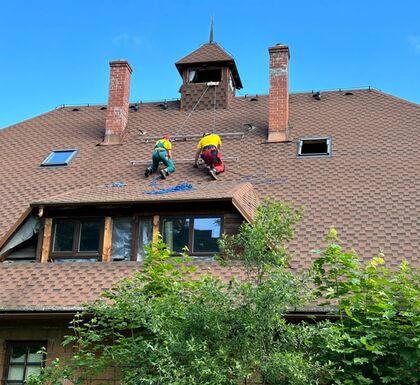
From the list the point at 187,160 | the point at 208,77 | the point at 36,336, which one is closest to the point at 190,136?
the point at 187,160

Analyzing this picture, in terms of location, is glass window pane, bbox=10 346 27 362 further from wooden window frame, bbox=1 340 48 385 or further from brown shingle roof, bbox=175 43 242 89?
brown shingle roof, bbox=175 43 242 89

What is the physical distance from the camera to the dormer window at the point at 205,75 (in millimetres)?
21281

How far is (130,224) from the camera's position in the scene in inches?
557

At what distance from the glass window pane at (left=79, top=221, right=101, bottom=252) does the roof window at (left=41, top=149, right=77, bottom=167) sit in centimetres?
388

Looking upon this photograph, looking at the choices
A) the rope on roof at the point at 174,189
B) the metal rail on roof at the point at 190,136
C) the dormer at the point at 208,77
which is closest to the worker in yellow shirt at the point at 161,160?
the rope on roof at the point at 174,189

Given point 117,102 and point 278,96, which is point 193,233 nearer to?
point 278,96

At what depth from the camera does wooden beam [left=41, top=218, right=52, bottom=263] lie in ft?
46.0

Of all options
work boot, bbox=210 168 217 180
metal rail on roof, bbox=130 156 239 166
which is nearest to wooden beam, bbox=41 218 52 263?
metal rail on roof, bbox=130 156 239 166

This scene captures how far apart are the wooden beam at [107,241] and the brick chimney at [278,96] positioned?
5.36 metres

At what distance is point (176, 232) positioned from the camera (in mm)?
13930

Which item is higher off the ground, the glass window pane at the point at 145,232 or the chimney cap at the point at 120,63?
the chimney cap at the point at 120,63

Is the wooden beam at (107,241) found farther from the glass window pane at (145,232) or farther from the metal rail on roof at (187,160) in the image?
the metal rail on roof at (187,160)

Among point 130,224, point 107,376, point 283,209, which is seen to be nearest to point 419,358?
point 283,209

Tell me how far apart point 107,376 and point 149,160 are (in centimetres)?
662
